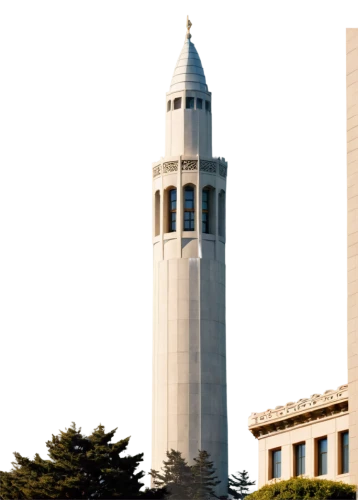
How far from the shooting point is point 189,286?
11781cm

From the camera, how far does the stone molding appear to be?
6081cm

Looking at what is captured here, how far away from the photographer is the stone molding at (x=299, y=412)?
6081cm

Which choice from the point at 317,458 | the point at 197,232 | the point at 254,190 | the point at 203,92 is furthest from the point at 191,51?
the point at 317,458

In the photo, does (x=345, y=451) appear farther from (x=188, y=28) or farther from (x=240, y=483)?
(x=188, y=28)

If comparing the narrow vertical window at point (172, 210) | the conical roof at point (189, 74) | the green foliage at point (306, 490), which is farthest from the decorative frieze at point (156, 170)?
the green foliage at point (306, 490)

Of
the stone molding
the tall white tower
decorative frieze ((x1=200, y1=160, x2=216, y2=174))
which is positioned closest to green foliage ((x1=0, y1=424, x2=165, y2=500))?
the stone molding

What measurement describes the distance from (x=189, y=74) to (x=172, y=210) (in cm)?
974

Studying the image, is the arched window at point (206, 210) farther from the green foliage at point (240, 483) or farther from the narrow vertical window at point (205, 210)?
the green foliage at point (240, 483)

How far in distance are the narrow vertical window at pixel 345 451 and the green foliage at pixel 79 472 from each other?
60.6 ft

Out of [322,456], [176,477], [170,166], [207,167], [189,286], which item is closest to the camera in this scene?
[322,456]

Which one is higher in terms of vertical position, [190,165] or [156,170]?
[190,165]

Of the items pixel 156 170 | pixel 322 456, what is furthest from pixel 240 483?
pixel 322 456

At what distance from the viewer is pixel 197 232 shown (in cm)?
11844

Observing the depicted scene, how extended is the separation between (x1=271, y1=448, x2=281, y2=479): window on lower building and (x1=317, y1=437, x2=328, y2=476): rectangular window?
154 inches
